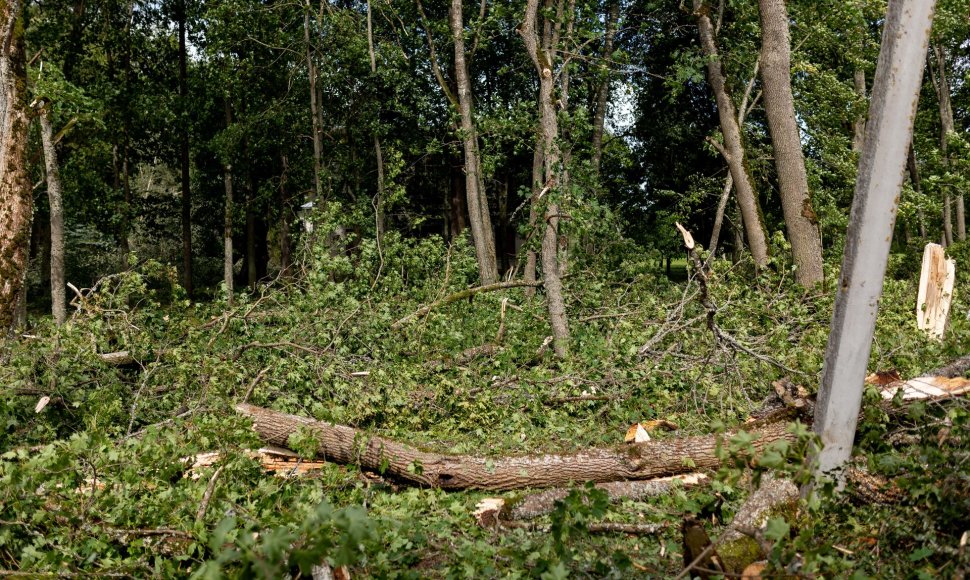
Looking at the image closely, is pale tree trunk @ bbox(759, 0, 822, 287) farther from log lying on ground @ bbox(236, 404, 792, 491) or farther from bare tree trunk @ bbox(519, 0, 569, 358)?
log lying on ground @ bbox(236, 404, 792, 491)

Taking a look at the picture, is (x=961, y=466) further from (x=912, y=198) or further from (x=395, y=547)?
(x=912, y=198)

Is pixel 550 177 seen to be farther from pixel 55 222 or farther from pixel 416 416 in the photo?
pixel 55 222

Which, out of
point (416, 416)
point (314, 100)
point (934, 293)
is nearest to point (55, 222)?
point (314, 100)

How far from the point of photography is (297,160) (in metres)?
19.6

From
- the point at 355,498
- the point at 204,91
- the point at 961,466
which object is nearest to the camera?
the point at 961,466

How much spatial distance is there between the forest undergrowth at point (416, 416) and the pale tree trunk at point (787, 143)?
623 millimetres

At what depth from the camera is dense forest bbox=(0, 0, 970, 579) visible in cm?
351

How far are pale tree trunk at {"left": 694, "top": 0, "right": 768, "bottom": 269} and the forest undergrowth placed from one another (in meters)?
1.32

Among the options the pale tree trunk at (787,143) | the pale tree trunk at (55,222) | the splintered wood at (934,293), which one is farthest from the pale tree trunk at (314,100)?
the splintered wood at (934,293)

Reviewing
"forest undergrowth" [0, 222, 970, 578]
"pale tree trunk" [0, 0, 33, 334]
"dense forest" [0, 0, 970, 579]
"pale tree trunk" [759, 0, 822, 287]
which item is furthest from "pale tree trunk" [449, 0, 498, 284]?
"pale tree trunk" [0, 0, 33, 334]

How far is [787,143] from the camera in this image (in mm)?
9305

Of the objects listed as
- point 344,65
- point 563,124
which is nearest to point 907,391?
point 563,124

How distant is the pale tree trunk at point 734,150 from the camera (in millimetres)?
10312

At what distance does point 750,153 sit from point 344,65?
9.66 meters
